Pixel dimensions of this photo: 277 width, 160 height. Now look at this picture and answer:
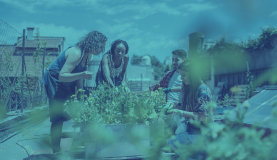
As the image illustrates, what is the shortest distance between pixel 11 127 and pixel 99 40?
296cm

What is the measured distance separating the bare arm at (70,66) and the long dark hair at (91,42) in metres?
0.09

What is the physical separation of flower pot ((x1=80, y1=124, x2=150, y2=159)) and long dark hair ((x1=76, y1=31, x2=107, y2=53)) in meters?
1.19

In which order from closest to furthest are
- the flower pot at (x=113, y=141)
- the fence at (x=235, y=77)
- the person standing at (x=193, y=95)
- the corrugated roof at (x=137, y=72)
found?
the flower pot at (x=113, y=141)
the person standing at (x=193, y=95)
the fence at (x=235, y=77)
the corrugated roof at (x=137, y=72)

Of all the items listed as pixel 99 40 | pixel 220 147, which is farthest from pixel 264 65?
pixel 220 147

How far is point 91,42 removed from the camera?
225cm

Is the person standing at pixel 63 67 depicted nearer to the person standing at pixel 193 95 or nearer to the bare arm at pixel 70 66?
the bare arm at pixel 70 66

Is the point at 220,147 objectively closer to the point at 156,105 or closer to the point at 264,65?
the point at 156,105

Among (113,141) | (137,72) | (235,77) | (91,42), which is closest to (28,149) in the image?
(91,42)

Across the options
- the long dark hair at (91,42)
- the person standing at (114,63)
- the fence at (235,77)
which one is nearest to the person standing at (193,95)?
the person standing at (114,63)

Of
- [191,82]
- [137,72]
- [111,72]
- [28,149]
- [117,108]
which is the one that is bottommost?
[28,149]

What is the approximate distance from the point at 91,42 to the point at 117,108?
3.47 ft

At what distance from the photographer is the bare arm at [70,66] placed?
77.6 inches

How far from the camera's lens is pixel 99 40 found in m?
2.29

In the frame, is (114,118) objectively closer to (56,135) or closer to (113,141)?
(113,141)
